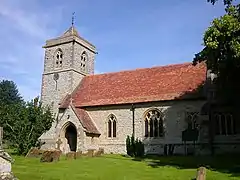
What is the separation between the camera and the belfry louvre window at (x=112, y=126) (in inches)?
1238

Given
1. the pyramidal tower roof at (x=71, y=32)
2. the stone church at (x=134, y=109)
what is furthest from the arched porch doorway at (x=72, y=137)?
the pyramidal tower roof at (x=71, y=32)

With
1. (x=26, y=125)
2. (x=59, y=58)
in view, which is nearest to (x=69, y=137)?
(x=26, y=125)

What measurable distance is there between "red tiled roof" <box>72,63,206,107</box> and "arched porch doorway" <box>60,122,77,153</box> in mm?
3015

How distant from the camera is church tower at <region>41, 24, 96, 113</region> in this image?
121ft

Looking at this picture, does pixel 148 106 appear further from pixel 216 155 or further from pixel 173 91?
pixel 216 155

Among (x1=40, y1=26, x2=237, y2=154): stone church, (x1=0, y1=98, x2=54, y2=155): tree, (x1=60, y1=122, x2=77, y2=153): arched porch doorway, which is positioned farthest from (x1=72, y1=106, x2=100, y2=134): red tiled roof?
(x1=0, y1=98, x2=54, y2=155): tree

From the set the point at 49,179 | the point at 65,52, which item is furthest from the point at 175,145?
the point at 65,52

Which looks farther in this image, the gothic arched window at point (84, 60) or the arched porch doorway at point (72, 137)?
the gothic arched window at point (84, 60)

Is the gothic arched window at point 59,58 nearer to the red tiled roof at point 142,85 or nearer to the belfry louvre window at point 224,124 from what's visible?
the red tiled roof at point 142,85

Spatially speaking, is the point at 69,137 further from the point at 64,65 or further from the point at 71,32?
the point at 71,32

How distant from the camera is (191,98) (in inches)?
1096

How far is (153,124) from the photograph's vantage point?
97.6 ft

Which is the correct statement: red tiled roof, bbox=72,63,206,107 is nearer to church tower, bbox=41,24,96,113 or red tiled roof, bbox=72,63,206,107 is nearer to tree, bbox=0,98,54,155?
church tower, bbox=41,24,96,113

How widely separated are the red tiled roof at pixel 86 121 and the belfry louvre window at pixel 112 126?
4.23 feet
